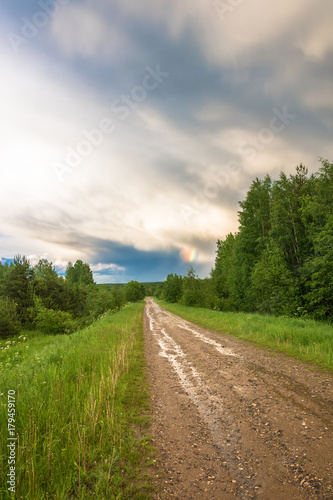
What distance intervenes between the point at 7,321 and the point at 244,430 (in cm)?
2434

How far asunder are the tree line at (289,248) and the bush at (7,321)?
26.3 m

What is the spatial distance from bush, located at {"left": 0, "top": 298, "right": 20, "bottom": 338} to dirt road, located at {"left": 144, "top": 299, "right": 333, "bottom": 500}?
20.2m

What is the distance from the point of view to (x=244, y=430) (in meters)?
4.26

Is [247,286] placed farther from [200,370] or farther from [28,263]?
[28,263]

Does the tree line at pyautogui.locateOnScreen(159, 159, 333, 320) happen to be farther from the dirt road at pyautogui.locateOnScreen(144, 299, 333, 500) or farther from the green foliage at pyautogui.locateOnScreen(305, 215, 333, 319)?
the dirt road at pyautogui.locateOnScreen(144, 299, 333, 500)

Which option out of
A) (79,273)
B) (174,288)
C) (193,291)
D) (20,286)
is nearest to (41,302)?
(20,286)

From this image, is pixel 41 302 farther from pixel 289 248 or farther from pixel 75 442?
pixel 289 248

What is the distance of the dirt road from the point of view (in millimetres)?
3012

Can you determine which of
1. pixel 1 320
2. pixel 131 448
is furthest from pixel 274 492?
pixel 1 320

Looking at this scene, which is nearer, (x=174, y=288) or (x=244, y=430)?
(x=244, y=430)

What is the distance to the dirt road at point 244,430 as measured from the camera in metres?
3.01

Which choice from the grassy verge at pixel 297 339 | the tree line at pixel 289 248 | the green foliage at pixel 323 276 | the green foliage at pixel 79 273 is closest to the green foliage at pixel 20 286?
the grassy verge at pixel 297 339

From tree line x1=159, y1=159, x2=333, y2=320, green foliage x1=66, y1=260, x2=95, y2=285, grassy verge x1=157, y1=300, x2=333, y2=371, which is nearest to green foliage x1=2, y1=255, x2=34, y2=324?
grassy verge x1=157, y1=300, x2=333, y2=371

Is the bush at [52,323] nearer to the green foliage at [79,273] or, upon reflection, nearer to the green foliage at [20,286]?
the green foliage at [20,286]
